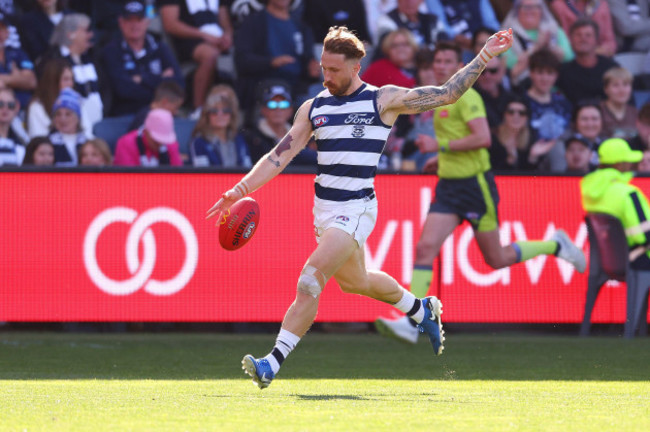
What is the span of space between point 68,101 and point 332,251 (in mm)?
6072

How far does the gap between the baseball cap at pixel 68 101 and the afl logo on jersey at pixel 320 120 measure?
5637mm

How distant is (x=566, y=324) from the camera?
12.8 m

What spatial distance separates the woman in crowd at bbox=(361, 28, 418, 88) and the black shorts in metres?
3.54

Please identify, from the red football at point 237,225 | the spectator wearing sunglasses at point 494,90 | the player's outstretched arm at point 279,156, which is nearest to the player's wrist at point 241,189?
the player's outstretched arm at point 279,156

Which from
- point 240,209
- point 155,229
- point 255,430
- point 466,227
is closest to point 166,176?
point 155,229

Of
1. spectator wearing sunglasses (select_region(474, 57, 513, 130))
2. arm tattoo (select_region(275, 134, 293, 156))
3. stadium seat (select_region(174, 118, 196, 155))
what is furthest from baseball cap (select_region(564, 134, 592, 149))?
arm tattoo (select_region(275, 134, 293, 156))

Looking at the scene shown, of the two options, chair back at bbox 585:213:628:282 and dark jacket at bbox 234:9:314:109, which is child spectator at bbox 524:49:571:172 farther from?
dark jacket at bbox 234:9:314:109

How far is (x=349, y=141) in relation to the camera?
8.41 m

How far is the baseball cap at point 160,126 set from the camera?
1327 cm

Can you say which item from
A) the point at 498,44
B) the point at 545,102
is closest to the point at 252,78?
the point at 545,102

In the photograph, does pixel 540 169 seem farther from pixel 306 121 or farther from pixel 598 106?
pixel 306 121

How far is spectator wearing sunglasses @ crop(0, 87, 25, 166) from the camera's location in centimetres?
1341

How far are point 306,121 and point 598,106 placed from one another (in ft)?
22.6

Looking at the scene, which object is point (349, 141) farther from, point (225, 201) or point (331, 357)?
point (331, 357)
